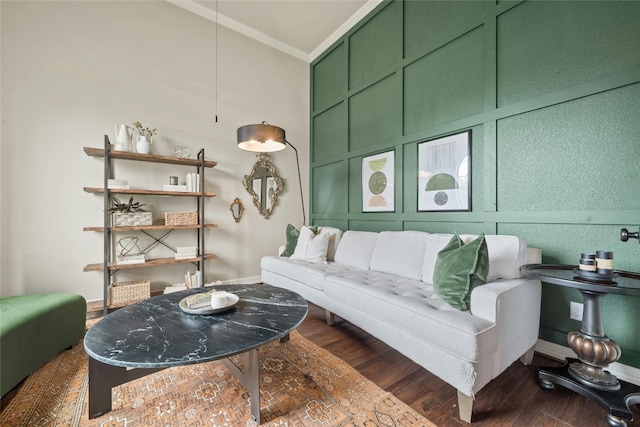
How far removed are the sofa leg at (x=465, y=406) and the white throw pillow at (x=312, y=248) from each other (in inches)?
70.7

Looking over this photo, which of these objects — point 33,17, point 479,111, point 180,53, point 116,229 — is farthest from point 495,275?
point 33,17

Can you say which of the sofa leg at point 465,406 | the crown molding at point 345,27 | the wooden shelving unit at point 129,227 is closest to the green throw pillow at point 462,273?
the sofa leg at point 465,406

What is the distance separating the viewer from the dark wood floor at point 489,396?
1.25 meters

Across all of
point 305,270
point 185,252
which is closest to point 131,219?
point 185,252

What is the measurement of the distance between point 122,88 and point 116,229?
5.38 ft

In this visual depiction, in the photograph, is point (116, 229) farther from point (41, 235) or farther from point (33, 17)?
point (33, 17)

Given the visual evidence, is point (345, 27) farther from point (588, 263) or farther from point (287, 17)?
point (588, 263)

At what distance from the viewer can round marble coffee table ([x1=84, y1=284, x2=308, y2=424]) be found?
1.02 meters

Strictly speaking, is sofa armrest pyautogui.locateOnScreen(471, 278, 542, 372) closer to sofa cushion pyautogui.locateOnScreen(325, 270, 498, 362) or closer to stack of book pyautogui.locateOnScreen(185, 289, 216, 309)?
sofa cushion pyautogui.locateOnScreen(325, 270, 498, 362)

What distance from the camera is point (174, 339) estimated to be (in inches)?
45.1

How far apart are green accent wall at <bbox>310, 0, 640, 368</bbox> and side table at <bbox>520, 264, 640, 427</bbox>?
15.4 inches

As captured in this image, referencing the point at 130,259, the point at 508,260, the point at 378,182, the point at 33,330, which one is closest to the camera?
the point at 33,330

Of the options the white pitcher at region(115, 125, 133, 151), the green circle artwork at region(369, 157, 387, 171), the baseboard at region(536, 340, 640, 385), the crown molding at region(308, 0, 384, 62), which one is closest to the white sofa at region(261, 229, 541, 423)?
the baseboard at region(536, 340, 640, 385)

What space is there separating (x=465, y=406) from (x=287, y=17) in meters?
4.43
